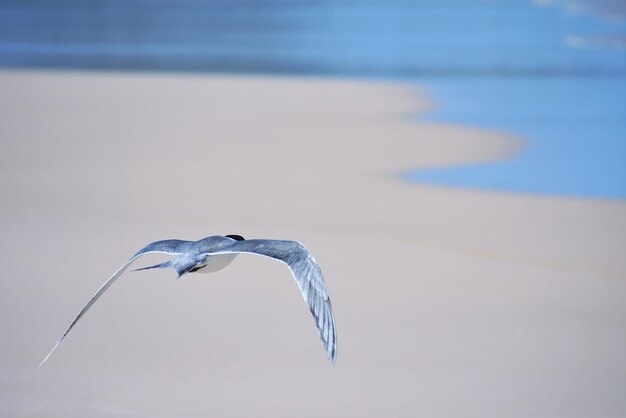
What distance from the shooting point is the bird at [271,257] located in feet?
Result: 8.77

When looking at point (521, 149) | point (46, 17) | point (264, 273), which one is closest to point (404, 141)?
point (521, 149)

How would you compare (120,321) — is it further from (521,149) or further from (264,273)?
(521,149)

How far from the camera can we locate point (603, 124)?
24.7 ft

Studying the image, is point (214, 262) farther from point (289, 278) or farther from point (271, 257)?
point (289, 278)

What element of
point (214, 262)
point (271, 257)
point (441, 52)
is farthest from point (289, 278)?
point (441, 52)

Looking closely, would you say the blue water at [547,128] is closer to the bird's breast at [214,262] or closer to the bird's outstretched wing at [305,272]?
the bird's breast at [214,262]

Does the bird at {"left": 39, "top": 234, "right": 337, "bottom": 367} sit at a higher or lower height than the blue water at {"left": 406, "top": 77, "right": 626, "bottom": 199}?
lower

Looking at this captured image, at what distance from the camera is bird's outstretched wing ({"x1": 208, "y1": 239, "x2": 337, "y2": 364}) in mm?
2668

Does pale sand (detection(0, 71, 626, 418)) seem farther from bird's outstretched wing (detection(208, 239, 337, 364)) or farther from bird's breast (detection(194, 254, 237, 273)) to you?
bird's outstretched wing (detection(208, 239, 337, 364))

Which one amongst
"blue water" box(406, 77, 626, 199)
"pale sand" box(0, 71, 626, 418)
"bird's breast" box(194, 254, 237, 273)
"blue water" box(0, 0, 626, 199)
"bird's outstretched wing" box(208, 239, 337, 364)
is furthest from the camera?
"blue water" box(0, 0, 626, 199)

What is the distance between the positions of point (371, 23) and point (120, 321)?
805 cm

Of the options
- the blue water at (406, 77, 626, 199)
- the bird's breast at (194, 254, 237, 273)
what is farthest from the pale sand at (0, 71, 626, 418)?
the bird's breast at (194, 254, 237, 273)

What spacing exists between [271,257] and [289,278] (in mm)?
1591

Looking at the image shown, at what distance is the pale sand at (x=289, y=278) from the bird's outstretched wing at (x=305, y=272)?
1.81ft
